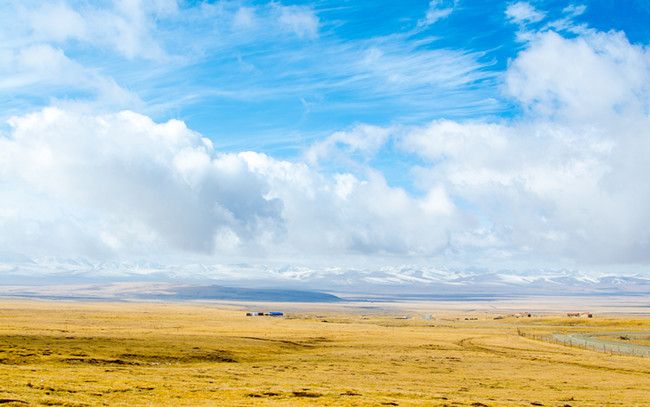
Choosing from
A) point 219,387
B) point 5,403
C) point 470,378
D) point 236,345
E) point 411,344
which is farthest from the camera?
point 411,344

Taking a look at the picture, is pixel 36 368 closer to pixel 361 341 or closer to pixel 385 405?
pixel 385 405

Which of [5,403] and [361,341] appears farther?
[361,341]

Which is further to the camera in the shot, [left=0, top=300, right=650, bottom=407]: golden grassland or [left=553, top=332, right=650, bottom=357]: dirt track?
[left=553, top=332, right=650, bottom=357]: dirt track

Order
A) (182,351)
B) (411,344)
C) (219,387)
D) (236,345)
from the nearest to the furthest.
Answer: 1. (219,387)
2. (182,351)
3. (236,345)
4. (411,344)

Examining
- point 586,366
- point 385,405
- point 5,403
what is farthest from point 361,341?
point 5,403

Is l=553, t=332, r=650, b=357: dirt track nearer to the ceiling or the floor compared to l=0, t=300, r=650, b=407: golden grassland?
nearer to the floor

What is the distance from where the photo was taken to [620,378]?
4641 centimetres

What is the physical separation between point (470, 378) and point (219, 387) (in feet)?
71.6

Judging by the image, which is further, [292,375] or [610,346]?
[610,346]

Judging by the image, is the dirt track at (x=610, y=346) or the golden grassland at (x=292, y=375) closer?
the golden grassland at (x=292, y=375)

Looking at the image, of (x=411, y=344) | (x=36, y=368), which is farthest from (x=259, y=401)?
(x=411, y=344)

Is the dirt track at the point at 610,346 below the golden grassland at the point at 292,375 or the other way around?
below

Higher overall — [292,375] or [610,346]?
[292,375]

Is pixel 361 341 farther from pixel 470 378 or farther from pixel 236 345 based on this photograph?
pixel 470 378
